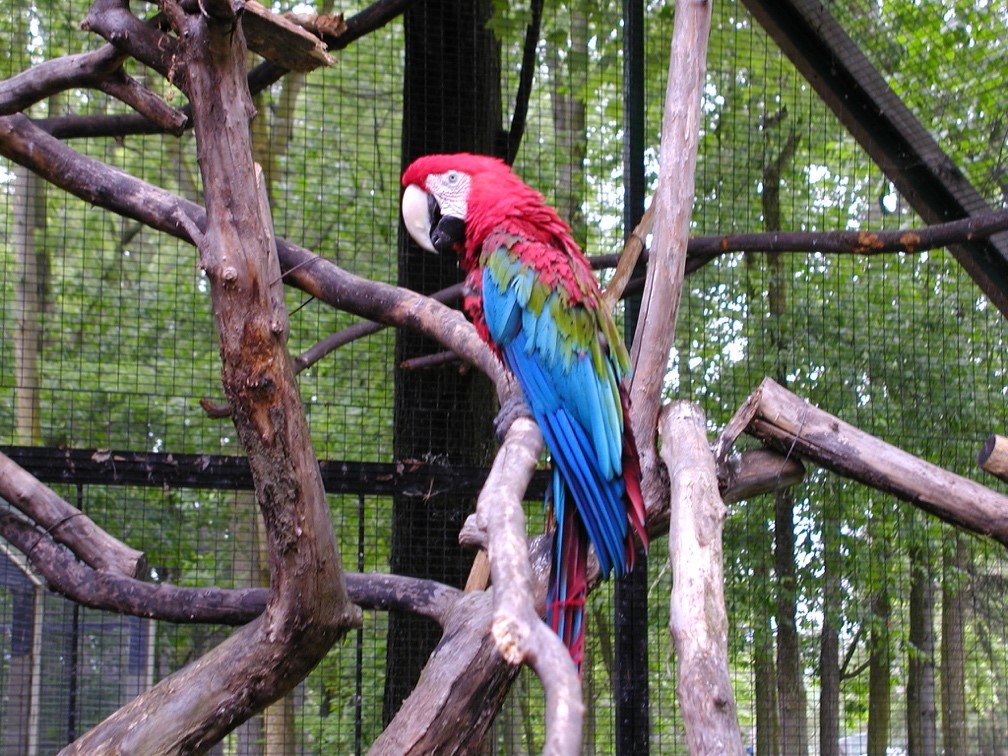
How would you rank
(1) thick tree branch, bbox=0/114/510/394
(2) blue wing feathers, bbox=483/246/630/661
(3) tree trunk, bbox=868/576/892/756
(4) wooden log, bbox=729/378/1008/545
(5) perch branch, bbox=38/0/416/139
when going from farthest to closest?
(3) tree trunk, bbox=868/576/892/756, (5) perch branch, bbox=38/0/416/139, (1) thick tree branch, bbox=0/114/510/394, (4) wooden log, bbox=729/378/1008/545, (2) blue wing feathers, bbox=483/246/630/661

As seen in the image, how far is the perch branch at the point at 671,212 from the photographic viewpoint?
1.76m

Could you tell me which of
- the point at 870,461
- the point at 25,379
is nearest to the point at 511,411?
the point at 870,461

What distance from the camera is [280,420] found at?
1.31 meters

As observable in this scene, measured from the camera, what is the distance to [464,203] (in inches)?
79.2

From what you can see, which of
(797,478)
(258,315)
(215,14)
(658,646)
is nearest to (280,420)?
(258,315)

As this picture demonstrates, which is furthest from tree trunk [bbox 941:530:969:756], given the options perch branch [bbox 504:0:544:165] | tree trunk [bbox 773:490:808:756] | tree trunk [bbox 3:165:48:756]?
tree trunk [bbox 3:165:48:756]

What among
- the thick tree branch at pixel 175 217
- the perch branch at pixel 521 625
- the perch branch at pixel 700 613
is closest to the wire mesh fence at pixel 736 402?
the thick tree branch at pixel 175 217

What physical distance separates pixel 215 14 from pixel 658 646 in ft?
9.13

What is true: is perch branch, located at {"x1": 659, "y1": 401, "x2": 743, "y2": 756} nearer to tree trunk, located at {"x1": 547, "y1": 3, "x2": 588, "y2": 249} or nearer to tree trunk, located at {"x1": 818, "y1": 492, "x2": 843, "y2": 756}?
tree trunk, located at {"x1": 818, "y1": 492, "x2": 843, "y2": 756}

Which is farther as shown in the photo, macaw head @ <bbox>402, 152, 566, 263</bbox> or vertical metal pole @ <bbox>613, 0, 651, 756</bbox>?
vertical metal pole @ <bbox>613, 0, 651, 756</bbox>

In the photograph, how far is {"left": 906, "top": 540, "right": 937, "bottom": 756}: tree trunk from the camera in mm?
3441

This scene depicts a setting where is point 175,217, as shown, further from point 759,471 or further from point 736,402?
point 736,402

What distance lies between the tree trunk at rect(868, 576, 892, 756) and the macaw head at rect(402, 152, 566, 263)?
235 centimetres

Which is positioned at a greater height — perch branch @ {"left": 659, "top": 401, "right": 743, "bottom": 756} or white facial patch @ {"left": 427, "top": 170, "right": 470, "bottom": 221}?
white facial patch @ {"left": 427, "top": 170, "right": 470, "bottom": 221}
